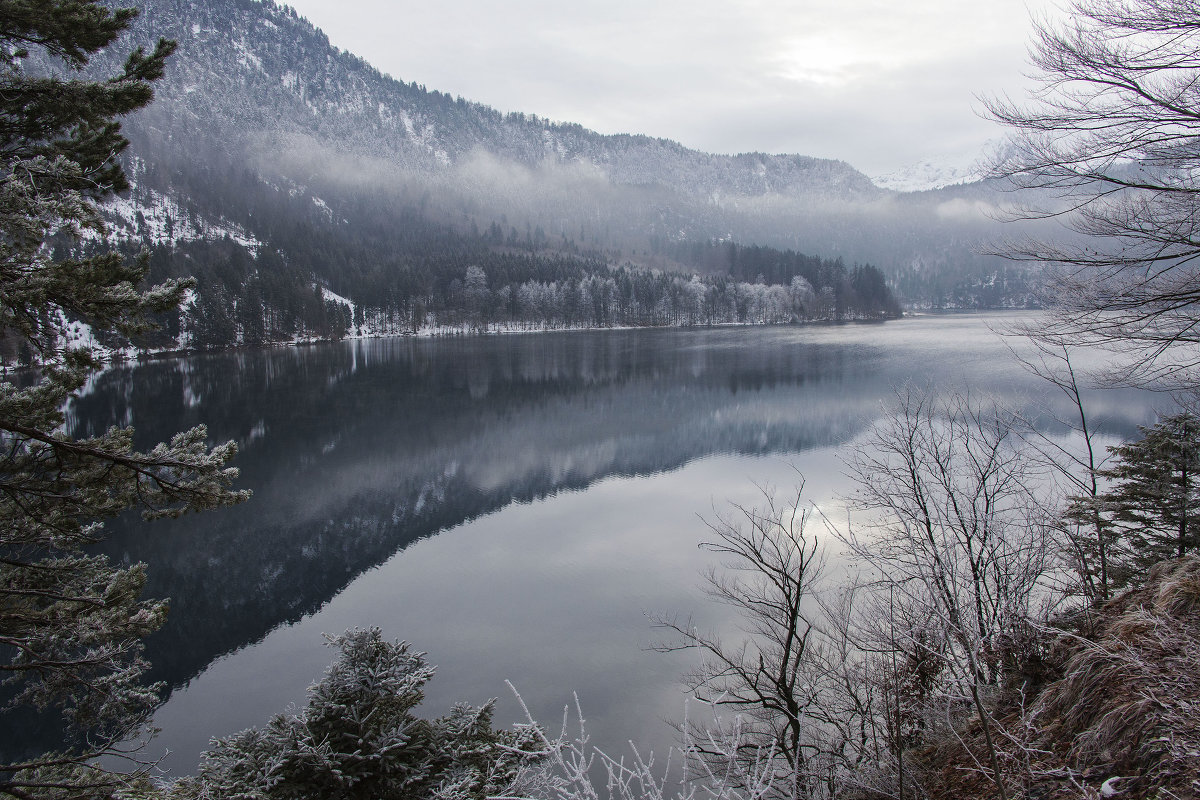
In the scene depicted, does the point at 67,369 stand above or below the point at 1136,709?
above

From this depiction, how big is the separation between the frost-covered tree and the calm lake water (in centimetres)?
587

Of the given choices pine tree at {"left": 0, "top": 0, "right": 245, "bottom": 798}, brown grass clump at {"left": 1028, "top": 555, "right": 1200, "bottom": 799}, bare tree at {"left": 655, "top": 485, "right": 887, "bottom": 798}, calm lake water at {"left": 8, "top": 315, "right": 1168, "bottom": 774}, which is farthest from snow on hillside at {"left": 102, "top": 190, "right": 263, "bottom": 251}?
brown grass clump at {"left": 1028, "top": 555, "right": 1200, "bottom": 799}

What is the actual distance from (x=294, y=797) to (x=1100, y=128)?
10.8 meters

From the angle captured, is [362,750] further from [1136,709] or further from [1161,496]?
[1161,496]

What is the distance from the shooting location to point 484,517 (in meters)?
24.8

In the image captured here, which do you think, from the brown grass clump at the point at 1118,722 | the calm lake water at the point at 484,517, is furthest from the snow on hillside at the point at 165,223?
the brown grass clump at the point at 1118,722

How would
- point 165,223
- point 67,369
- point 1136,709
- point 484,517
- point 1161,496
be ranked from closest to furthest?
point 1136,709
point 67,369
point 1161,496
point 484,517
point 165,223

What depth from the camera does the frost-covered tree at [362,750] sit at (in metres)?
5.90

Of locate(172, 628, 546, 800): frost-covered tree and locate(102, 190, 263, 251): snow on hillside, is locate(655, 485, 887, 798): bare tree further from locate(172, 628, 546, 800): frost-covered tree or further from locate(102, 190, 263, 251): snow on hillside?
locate(102, 190, 263, 251): snow on hillside

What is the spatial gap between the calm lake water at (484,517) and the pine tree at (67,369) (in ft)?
22.2

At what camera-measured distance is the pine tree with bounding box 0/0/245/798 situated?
15.8 ft

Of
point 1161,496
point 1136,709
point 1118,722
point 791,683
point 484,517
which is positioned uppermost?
point 1161,496

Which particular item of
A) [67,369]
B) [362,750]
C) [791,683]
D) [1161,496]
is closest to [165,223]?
[67,369]

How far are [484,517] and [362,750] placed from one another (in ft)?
61.3
